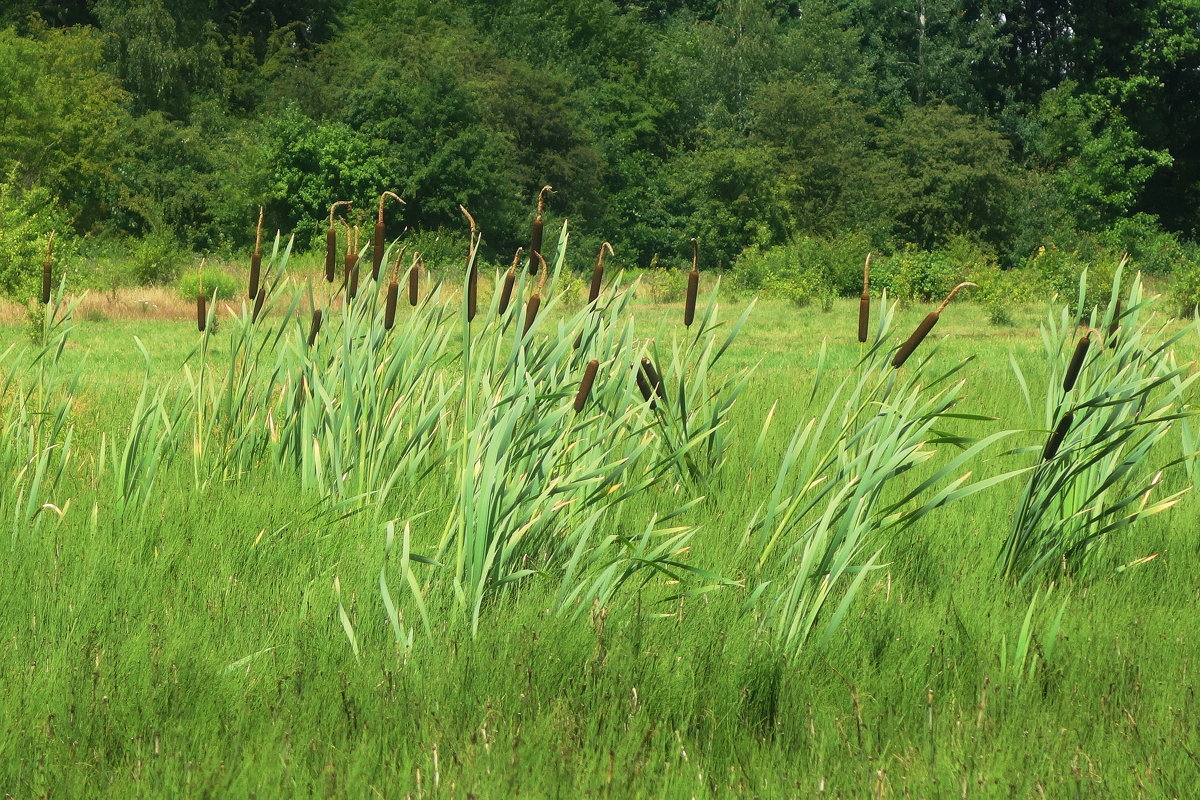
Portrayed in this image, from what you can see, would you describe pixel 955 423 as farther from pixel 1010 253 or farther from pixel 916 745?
pixel 1010 253

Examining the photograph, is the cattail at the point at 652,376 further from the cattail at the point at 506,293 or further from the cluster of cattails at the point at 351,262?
the cluster of cattails at the point at 351,262

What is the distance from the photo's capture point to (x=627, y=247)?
113 ft

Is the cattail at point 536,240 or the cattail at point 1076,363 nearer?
the cattail at point 536,240

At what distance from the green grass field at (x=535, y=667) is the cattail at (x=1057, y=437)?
0.31 metres

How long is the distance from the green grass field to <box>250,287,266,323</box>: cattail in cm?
29

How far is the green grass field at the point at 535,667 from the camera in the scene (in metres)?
1.91

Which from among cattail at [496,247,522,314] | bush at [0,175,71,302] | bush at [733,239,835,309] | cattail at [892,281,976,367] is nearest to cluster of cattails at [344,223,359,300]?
cattail at [496,247,522,314]

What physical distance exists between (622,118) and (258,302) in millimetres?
34163

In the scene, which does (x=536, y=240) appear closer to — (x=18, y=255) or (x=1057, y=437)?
(x=1057, y=437)

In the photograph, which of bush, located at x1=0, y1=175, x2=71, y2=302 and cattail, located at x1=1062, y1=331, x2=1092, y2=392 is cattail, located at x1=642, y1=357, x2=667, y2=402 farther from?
bush, located at x1=0, y1=175, x2=71, y2=302

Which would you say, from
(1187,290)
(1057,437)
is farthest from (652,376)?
(1187,290)

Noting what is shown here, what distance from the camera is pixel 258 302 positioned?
3.48 meters

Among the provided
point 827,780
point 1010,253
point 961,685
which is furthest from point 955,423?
point 1010,253

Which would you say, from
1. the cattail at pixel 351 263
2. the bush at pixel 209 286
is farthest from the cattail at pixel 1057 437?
the bush at pixel 209 286
